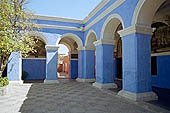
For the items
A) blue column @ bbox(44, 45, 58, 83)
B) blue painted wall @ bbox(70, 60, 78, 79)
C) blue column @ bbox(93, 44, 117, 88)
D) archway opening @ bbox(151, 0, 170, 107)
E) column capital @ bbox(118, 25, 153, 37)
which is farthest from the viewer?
blue painted wall @ bbox(70, 60, 78, 79)

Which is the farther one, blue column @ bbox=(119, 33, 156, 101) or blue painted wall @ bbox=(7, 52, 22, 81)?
blue painted wall @ bbox=(7, 52, 22, 81)

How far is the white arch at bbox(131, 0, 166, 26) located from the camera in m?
5.14

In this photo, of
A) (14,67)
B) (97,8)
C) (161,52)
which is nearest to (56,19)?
(97,8)

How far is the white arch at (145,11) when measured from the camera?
5141 mm

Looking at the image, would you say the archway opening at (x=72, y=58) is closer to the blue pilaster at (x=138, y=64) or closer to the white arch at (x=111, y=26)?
the white arch at (x=111, y=26)

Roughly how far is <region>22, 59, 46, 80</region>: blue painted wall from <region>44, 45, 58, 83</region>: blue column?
155 inches

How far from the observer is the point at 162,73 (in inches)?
324

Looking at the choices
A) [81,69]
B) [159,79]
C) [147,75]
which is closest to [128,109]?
[147,75]

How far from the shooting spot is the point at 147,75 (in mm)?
5465

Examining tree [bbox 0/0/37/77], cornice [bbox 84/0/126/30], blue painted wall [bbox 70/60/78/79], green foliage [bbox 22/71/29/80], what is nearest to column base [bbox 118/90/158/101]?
cornice [bbox 84/0/126/30]

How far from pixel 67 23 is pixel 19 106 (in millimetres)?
8242

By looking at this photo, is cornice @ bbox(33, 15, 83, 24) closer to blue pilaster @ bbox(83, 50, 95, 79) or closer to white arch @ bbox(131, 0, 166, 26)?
blue pilaster @ bbox(83, 50, 95, 79)

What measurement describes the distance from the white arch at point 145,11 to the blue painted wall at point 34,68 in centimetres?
1095

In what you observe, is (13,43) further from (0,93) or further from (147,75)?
(147,75)
